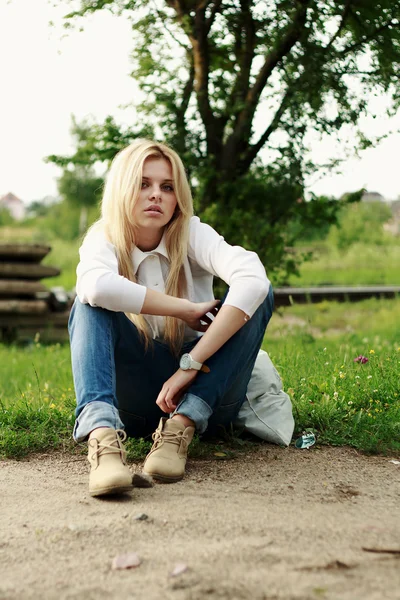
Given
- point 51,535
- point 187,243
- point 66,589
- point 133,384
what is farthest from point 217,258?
point 66,589

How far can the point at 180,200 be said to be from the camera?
3.00 metres

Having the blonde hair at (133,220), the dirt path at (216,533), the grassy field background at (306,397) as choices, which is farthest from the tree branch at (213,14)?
the dirt path at (216,533)

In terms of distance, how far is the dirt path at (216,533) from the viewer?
173cm

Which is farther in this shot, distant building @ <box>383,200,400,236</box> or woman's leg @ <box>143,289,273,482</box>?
distant building @ <box>383,200,400,236</box>

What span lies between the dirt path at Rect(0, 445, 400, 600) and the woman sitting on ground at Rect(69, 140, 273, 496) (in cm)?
20

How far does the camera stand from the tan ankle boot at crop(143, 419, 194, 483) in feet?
8.44

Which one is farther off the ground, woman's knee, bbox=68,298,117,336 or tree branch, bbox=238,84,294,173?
tree branch, bbox=238,84,294,173

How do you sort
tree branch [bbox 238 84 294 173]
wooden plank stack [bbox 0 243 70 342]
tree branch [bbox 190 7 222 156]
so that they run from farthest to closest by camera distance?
wooden plank stack [bbox 0 243 70 342] → tree branch [bbox 190 7 222 156] → tree branch [bbox 238 84 294 173]

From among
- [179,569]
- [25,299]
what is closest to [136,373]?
[179,569]

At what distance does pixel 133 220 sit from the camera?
295 centimetres

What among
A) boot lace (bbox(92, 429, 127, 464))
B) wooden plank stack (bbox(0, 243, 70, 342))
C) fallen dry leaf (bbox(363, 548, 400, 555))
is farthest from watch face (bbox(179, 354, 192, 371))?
wooden plank stack (bbox(0, 243, 70, 342))

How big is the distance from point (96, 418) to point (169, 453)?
31 centimetres

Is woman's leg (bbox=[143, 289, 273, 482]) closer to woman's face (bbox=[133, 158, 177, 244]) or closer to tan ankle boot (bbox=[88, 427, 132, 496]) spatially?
tan ankle boot (bbox=[88, 427, 132, 496])

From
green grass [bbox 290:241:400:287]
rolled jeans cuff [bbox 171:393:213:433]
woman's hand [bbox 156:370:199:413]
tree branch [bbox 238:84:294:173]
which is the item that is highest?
tree branch [bbox 238:84:294:173]
